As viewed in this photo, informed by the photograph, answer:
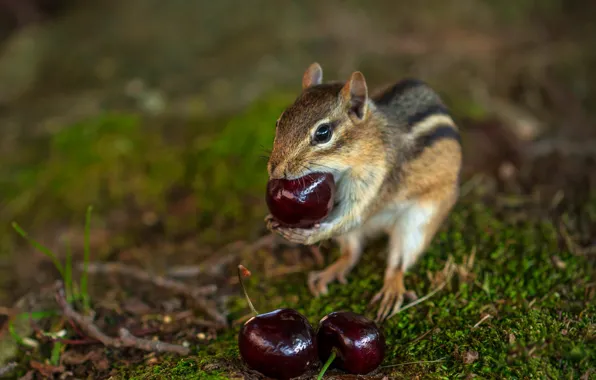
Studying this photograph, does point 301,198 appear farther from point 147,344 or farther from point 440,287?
point 147,344

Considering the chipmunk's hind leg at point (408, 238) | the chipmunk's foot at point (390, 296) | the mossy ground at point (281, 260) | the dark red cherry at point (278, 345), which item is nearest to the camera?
the dark red cherry at point (278, 345)

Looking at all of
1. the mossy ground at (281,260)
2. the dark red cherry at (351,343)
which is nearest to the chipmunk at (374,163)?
the mossy ground at (281,260)

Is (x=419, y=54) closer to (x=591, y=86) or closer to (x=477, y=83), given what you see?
(x=477, y=83)

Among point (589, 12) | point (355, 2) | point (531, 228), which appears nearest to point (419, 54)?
point (355, 2)

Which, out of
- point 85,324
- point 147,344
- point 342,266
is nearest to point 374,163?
point 342,266

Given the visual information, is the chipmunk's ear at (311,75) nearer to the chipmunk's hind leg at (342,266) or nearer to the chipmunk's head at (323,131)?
the chipmunk's head at (323,131)

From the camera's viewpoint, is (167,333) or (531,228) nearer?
(167,333)
